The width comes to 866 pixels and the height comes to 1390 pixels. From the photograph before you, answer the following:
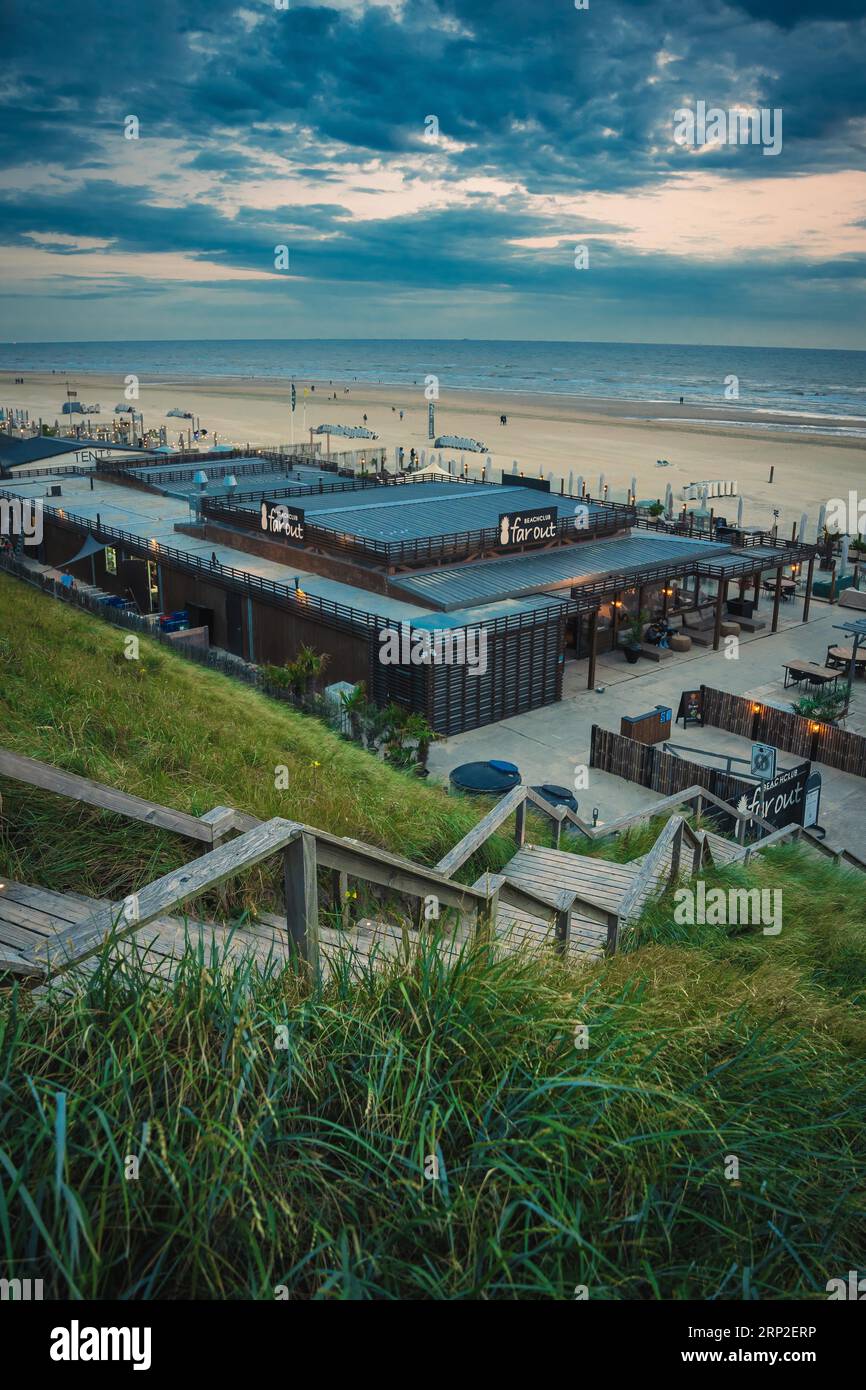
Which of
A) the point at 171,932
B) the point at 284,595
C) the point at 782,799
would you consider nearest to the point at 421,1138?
the point at 171,932

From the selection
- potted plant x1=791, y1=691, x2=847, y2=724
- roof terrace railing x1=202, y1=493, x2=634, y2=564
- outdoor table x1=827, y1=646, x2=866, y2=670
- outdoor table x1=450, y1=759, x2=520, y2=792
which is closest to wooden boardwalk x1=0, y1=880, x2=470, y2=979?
outdoor table x1=450, y1=759, x2=520, y2=792

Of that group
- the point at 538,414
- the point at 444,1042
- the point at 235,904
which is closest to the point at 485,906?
the point at 235,904

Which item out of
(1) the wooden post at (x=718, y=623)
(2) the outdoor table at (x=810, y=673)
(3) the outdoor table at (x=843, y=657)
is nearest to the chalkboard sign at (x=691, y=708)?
(2) the outdoor table at (x=810, y=673)

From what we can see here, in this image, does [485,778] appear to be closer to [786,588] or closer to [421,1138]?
[421,1138]

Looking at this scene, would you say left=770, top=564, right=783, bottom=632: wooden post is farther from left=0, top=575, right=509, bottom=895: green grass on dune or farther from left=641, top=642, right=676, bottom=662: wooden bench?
left=0, top=575, right=509, bottom=895: green grass on dune

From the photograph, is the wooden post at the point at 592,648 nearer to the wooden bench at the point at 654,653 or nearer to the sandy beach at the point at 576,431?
the wooden bench at the point at 654,653
